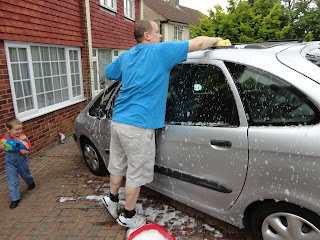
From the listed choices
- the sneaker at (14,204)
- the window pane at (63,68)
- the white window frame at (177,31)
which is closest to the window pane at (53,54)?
the window pane at (63,68)

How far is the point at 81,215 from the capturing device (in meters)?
2.84

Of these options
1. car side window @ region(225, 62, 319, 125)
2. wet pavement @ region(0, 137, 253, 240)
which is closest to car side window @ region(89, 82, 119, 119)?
wet pavement @ region(0, 137, 253, 240)

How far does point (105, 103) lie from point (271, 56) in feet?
6.88

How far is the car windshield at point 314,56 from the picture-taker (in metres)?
Result: 1.81

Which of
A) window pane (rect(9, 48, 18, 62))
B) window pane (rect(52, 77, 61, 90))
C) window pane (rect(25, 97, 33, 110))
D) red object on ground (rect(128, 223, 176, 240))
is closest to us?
red object on ground (rect(128, 223, 176, 240))

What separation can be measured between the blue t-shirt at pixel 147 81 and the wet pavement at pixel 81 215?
1116mm

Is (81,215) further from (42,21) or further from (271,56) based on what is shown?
(42,21)

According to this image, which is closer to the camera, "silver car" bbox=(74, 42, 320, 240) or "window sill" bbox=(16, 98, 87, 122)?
"silver car" bbox=(74, 42, 320, 240)

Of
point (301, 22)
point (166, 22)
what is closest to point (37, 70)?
point (301, 22)

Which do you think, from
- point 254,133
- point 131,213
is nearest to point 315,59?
point 254,133

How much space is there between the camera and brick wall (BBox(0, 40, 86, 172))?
409cm

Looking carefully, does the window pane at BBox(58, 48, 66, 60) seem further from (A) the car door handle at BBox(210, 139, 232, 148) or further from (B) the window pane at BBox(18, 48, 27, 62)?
(A) the car door handle at BBox(210, 139, 232, 148)

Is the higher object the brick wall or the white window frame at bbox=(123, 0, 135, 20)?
the white window frame at bbox=(123, 0, 135, 20)

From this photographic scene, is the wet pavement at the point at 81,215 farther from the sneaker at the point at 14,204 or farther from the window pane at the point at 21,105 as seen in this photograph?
the window pane at the point at 21,105
